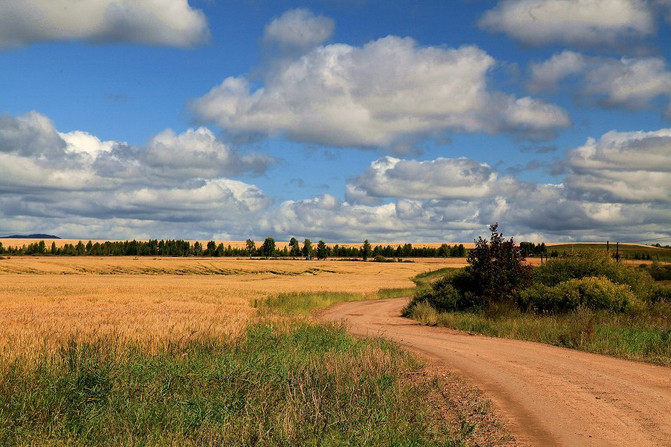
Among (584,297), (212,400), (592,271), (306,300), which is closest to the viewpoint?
(212,400)

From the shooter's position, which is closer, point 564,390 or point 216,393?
point 216,393

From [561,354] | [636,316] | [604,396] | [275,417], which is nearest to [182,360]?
[275,417]

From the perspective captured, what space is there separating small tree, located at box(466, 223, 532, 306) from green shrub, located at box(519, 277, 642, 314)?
2.05 metres

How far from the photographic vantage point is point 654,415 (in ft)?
34.3

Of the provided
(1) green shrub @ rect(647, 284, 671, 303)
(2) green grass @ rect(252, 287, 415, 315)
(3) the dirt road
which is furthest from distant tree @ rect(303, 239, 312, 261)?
(3) the dirt road

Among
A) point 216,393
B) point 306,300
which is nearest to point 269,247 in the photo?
point 306,300

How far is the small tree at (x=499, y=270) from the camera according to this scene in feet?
102

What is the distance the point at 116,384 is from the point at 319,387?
3.93 metres

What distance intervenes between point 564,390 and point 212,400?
7.55 m

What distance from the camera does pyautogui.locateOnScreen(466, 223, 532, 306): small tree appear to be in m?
31.1

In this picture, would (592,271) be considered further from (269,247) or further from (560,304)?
(269,247)

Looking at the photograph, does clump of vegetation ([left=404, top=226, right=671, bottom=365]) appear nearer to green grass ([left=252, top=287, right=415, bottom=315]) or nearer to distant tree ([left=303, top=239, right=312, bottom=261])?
green grass ([left=252, top=287, right=415, bottom=315])

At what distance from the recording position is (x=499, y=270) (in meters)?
31.3

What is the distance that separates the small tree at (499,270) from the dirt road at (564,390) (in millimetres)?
10315
